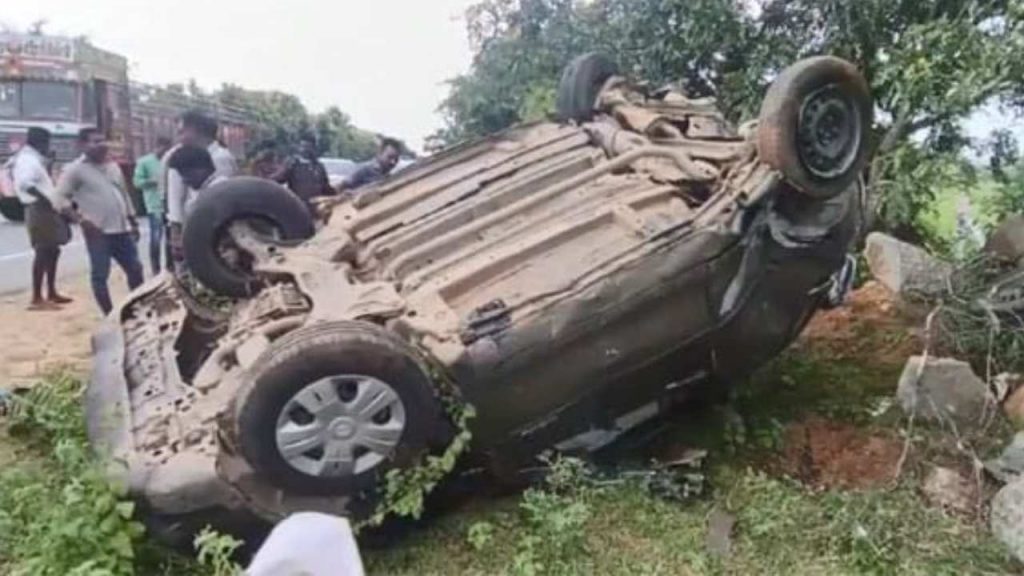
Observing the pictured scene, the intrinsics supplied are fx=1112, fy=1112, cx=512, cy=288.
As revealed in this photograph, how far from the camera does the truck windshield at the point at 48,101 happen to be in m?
18.7

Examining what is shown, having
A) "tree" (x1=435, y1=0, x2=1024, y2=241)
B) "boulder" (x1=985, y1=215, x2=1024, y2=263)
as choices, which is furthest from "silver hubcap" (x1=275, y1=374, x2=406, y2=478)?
"tree" (x1=435, y1=0, x2=1024, y2=241)

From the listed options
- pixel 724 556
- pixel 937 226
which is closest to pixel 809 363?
pixel 724 556

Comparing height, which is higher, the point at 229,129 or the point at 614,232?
the point at 229,129

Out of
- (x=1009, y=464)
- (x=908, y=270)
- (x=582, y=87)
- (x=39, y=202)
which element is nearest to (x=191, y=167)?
(x=39, y=202)

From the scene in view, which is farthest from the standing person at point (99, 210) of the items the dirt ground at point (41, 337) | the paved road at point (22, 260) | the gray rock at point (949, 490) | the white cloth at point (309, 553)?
the white cloth at point (309, 553)

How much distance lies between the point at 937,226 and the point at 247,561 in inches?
250

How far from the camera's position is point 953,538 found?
400 cm

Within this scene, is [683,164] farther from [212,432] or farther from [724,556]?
[212,432]

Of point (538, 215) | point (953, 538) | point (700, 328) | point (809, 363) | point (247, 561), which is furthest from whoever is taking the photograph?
point (809, 363)

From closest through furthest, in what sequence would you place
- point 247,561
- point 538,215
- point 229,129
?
point 247,561
point 538,215
point 229,129

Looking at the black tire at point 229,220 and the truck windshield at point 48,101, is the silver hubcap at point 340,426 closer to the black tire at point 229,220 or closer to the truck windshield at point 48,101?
the black tire at point 229,220

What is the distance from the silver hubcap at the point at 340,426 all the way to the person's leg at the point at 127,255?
173 inches

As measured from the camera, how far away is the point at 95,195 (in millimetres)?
7402

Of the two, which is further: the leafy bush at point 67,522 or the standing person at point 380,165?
the standing person at point 380,165
